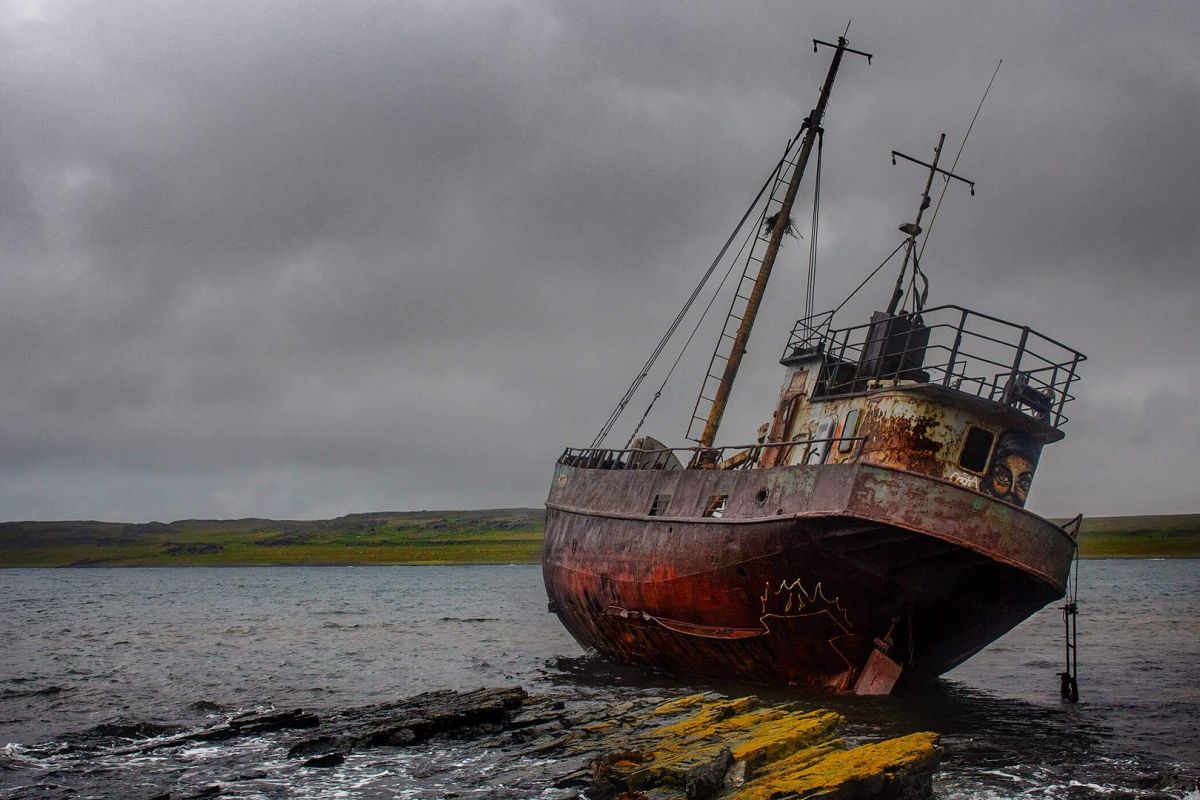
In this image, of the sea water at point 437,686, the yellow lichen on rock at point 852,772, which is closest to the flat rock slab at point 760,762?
the yellow lichen on rock at point 852,772

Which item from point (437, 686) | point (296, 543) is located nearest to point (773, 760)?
point (437, 686)

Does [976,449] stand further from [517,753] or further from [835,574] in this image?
[517,753]

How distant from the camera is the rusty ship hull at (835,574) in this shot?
13697mm

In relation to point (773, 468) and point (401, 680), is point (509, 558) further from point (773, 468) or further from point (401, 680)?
point (773, 468)

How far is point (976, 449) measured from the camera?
49.3 feet

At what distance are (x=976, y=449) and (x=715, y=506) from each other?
452 cm

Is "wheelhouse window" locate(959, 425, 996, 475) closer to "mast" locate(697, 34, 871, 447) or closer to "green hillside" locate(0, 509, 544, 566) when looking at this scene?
"mast" locate(697, 34, 871, 447)

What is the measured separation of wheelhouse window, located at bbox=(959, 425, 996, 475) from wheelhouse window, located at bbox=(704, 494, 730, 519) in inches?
161

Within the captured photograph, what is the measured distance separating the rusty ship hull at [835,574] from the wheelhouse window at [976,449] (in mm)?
1197

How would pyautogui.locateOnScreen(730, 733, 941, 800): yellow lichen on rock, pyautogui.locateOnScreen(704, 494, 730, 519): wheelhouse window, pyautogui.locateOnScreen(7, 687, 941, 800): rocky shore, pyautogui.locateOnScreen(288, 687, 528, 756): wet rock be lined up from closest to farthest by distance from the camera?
1. pyautogui.locateOnScreen(730, 733, 941, 800): yellow lichen on rock
2. pyautogui.locateOnScreen(7, 687, 941, 800): rocky shore
3. pyautogui.locateOnScreen(288, 687, 528, 756): wet rock
4. pyautogui.locateOnScreen(704, 494, 730, 519): wheelhouse window

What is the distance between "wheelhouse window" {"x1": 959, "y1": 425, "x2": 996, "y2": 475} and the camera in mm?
14977

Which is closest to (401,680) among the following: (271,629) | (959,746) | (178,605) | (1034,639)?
(959,746)

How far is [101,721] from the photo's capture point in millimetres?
16938

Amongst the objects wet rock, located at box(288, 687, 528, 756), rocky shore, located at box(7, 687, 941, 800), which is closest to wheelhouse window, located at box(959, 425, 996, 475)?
rocky shore, located at box(7, 687, 941, 800)
